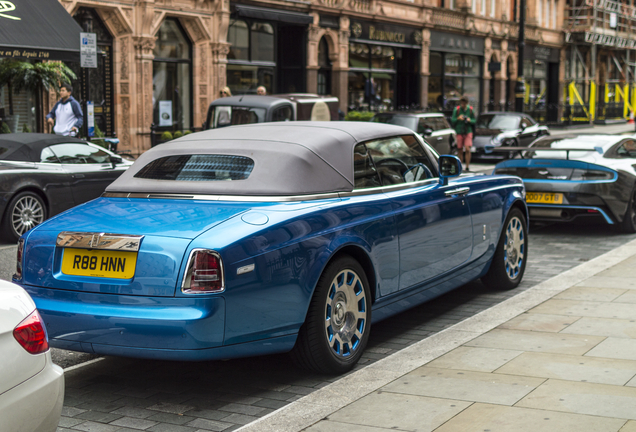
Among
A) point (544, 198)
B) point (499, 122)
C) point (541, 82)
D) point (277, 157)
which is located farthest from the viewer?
point (541, 82)

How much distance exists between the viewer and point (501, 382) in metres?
4.70

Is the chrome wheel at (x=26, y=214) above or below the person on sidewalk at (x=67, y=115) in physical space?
below

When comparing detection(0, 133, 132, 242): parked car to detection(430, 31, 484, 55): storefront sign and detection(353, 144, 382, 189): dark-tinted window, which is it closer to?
detection(353, 144, 382, 189): dark-tinted window

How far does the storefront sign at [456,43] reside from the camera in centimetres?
3515

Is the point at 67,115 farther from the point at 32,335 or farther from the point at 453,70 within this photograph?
the point at 453,70

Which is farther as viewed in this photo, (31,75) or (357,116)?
(357,116)

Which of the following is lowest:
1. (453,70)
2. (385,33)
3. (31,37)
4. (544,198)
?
(544,198)

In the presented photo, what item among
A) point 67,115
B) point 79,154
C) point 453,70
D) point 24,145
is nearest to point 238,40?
point 67,115

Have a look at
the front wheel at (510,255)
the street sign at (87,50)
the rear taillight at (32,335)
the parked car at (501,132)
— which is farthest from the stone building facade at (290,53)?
the rear taillight at (32,335)

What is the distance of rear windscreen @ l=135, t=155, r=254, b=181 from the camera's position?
5.19 m

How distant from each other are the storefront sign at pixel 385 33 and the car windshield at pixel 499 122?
703cm

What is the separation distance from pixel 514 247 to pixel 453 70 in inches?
1208

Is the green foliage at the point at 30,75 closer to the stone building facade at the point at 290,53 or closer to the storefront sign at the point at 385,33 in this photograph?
the stone building facade at the point at 290,53

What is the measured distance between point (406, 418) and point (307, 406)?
0.55 meters
